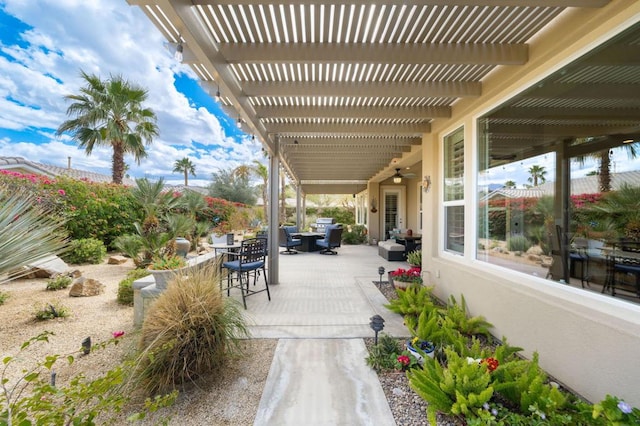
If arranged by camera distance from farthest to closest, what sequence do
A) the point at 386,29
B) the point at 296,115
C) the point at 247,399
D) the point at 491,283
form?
the point at 296,115 < the point at 491,283 < the point at 386,29 < the point at 247,399

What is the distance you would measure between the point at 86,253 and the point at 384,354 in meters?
7.35

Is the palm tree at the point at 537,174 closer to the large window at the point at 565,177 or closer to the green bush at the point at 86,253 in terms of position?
the large window at the point at 565,177

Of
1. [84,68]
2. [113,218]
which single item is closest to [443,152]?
[113,218]

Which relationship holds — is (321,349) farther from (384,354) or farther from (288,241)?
(288,241)

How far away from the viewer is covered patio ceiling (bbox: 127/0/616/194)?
88.8 inches

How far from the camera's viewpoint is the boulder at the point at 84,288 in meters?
4.55

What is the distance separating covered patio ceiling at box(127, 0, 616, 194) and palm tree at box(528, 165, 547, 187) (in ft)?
3.51

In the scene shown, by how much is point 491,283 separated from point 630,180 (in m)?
2.68

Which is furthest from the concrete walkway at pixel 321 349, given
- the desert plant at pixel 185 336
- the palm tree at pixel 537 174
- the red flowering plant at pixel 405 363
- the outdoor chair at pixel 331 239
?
the outdoor chair at pixel 331 239

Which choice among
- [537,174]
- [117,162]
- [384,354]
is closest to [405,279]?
[384,354]

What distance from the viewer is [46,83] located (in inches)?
493

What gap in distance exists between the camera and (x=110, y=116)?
10.1 m

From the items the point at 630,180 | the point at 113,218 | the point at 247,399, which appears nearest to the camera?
the point at 247,399

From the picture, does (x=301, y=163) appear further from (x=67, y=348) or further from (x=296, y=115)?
(x=67, y=348)
